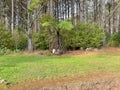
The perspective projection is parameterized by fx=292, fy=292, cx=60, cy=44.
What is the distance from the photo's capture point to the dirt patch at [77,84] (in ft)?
28.3

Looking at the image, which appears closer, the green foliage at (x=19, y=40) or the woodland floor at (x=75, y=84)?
the woodland floor at (x=75, y=84)

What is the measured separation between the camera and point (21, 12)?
3331 cm

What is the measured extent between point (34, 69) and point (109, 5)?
28.8 m

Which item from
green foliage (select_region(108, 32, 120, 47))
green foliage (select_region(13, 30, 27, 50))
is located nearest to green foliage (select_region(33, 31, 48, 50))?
green foliage (select_region(13, 30, 27, 50))

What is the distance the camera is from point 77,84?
9094 millimetres

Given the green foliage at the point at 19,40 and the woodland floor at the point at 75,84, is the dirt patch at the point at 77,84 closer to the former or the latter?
the woodland floor at the point at 75,84

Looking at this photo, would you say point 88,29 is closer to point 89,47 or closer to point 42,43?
point 89,47

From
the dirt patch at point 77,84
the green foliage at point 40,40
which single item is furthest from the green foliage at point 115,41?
the dirt patch at point 77,84

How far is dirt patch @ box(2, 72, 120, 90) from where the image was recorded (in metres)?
8.64

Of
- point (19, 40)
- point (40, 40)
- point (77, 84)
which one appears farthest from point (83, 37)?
point (77, 84)

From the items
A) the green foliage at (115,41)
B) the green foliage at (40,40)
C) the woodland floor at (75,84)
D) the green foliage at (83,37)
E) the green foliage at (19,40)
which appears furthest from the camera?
the green foliage at (115,41)

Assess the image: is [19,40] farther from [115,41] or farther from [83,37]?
[115,41]

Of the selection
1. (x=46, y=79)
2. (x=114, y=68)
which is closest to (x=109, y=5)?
(x=114, y=68)

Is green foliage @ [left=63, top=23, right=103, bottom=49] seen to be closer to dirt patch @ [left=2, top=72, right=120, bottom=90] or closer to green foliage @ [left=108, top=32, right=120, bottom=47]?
green foliage @ [left=108, top=32, right=120, bottom=47]
